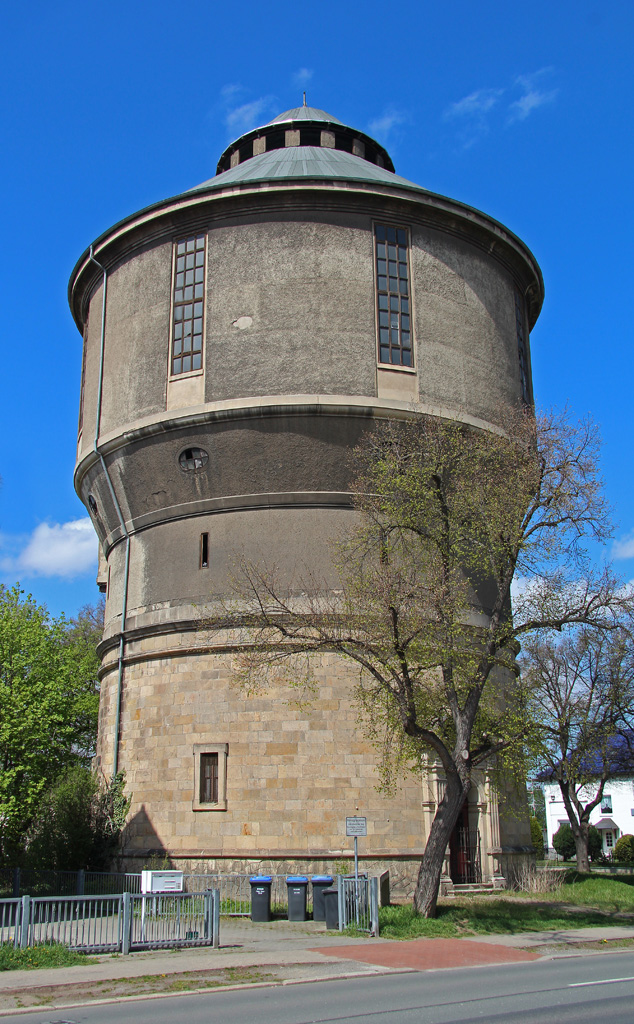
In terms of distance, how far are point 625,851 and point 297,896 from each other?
37.0 meters

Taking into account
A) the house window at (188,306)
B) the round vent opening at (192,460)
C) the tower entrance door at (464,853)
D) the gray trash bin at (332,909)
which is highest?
the house window at (188,306)

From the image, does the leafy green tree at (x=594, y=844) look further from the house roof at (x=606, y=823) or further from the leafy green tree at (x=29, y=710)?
the leafy green tree at (x=29, y=710)

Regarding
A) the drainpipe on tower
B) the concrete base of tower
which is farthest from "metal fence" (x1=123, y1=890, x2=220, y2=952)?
the drainpipe on tower

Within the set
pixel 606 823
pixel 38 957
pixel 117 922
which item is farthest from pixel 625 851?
pixel 38 957

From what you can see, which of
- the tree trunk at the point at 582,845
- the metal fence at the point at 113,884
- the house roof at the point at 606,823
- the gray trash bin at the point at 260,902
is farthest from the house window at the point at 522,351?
the house roof at the point at 606,823

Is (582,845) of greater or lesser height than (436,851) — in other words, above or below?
below

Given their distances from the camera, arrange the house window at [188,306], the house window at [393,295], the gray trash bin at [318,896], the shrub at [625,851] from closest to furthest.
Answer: the gray trash bin at [318,896] < the house window at [393,295] < the house window at [188,306] < the shrub at [625,851]

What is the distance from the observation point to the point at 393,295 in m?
21.6

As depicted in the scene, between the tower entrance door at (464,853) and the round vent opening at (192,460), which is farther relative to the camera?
the round vent opening at (192,460)

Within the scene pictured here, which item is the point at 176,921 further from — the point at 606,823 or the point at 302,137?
the point at 606,823

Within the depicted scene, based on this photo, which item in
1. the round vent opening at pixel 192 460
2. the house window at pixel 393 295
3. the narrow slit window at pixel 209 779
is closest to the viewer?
the narrow slit window at pixel 209 779

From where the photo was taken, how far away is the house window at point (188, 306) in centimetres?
2150

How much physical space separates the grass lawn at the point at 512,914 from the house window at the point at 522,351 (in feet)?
38.5

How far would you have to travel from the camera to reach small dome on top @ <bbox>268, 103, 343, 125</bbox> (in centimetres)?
2919
